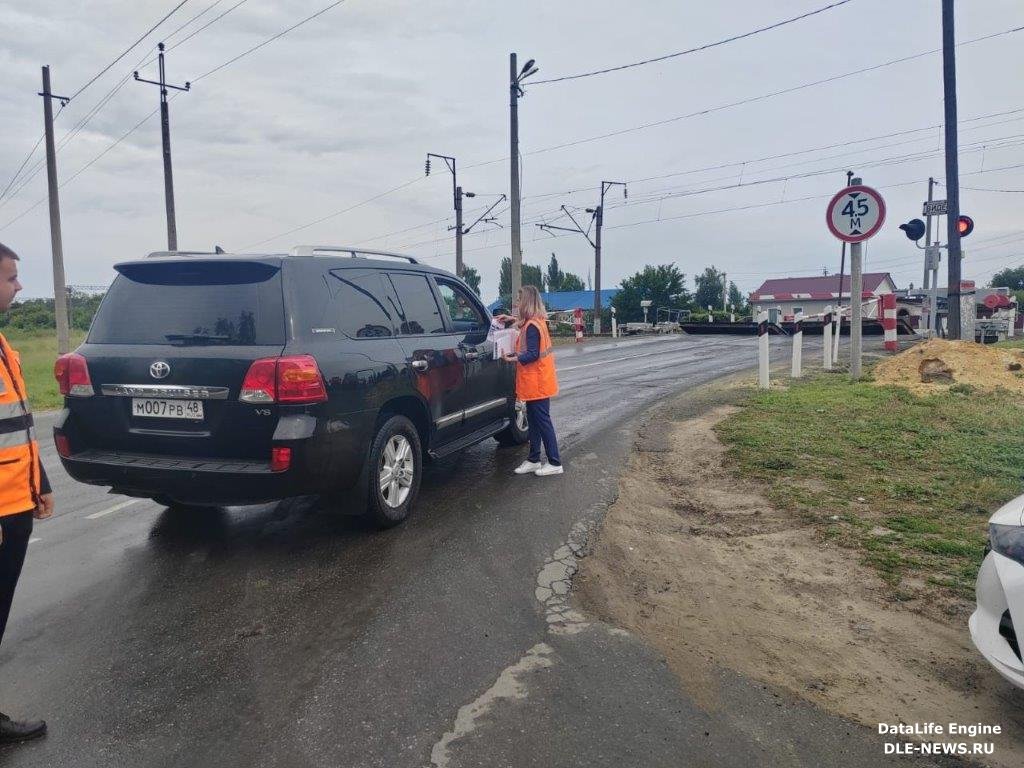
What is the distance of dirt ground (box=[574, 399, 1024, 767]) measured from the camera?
2.86 m

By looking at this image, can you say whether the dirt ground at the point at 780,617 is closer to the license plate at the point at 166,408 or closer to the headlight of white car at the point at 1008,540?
the headlight of white car at the point at 1008,540

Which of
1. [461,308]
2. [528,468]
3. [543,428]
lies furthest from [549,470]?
[461,308]

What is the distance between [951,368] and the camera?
10016mm

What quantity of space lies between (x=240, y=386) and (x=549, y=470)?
3.04 meters

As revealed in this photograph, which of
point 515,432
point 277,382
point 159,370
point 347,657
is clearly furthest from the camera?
point 515,432

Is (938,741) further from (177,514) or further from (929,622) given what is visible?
A: (177,514)

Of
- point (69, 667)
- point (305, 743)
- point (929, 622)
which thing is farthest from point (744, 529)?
point (69, 667)

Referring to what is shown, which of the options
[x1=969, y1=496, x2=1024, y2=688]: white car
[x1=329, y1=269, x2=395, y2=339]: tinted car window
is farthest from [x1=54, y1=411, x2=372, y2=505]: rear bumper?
[x1=969, y1=496, x2=1024, y2=688]: white car

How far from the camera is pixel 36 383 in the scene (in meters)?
17.9

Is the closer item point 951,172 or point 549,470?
point 549,470

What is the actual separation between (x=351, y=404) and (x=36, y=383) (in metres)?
17.4

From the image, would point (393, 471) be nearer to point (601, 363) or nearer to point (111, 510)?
point (111, 510)

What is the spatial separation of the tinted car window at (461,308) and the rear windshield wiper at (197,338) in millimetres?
2280

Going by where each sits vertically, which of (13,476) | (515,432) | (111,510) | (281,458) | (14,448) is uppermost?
(14,448)
